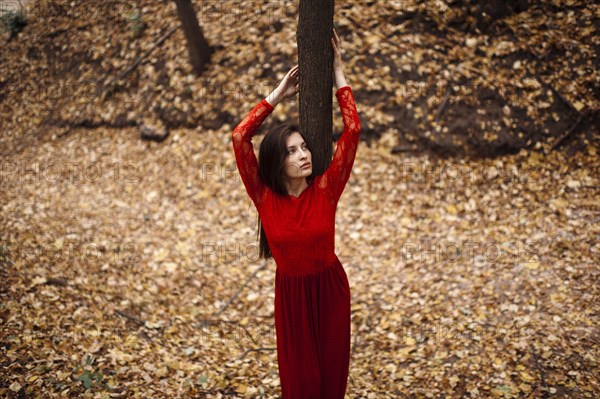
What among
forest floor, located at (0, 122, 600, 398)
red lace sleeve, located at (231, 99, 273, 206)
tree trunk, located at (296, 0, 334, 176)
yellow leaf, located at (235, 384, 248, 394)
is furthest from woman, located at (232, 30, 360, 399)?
forest floor, located at (0, 122, 600, 398)

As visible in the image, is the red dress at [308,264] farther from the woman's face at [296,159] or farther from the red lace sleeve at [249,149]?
the woman's face at [296,159]

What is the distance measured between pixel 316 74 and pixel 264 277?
3434 millimetres

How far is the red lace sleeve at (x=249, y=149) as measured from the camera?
2908mm

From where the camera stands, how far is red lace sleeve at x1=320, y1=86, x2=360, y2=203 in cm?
288

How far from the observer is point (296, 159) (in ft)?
9.24

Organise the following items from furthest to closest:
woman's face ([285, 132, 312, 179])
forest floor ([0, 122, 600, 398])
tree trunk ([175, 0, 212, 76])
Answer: tree trunk ([175, 0, 212, 76])
forest floor ([0, 122, 600, 398])
woman's face ([285, 132, 312, 179])

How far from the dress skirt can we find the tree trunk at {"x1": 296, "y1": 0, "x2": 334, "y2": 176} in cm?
83

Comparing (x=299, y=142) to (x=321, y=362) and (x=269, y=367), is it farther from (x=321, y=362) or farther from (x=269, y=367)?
(x=269, y=367)

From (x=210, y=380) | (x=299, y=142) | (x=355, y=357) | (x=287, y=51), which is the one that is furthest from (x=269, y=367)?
(x=287, y=51)

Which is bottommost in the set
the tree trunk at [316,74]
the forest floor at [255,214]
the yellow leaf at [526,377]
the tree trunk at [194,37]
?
the yellow leaf at [526,377]

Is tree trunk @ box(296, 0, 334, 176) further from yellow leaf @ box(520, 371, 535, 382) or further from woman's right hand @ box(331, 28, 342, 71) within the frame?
yellow leaf @ box(520, 371, 535, 382)

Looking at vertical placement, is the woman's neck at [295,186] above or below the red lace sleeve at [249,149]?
below

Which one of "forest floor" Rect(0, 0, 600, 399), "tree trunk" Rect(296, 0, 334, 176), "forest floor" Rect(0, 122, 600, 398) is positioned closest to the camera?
"tree trunk" Rect(296, 0, 334, 176)

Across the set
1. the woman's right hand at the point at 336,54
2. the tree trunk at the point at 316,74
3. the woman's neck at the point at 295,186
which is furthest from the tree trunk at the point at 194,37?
the woman's neck at the point at 295,186
